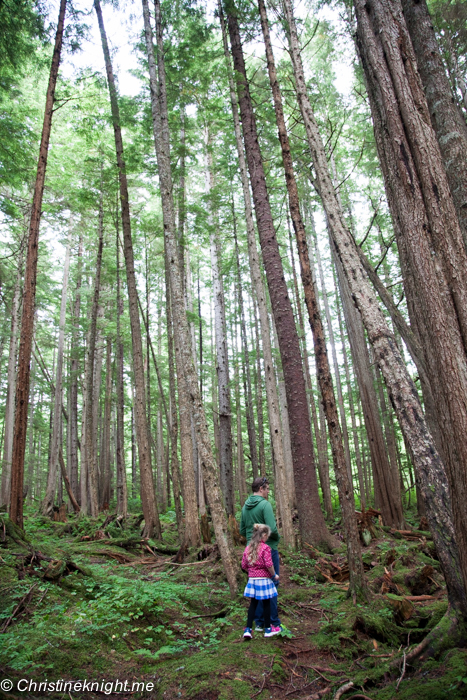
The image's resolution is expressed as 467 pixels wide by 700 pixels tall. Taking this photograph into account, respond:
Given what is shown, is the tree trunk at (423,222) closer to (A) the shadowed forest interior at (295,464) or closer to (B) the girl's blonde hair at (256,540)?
(A) the shadowed forest interior at (295,464)

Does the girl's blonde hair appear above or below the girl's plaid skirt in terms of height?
above

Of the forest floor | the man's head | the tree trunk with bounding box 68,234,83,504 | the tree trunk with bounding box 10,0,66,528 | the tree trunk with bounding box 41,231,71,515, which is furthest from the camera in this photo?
the tree trunk with bounding box 68,234,83,504

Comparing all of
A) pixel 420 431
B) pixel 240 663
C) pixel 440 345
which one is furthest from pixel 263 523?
pixel 440 345

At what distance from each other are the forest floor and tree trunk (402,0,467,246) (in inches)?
175

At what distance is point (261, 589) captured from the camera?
406 centimetres

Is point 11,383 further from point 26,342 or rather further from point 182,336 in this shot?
point 182,336

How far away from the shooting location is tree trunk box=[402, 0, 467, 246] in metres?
4.60

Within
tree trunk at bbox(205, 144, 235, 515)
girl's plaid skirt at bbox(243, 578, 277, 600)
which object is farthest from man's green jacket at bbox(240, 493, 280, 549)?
tree trunk at bbox(205, 144, 235, 515)

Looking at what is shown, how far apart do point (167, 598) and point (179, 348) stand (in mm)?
3644

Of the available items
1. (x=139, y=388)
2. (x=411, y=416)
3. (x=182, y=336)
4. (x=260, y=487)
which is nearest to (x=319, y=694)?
(x=260, y=487)

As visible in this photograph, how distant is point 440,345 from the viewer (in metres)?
2.92

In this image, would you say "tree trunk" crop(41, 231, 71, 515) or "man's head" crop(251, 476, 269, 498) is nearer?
"man's head" crop(251, 476, 269, 498)

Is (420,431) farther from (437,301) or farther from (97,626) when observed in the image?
(97,626)

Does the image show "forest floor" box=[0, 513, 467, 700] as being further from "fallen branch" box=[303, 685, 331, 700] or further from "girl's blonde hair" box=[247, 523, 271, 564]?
"girl's blonde hair" box=[247, 523, 271, 564]
